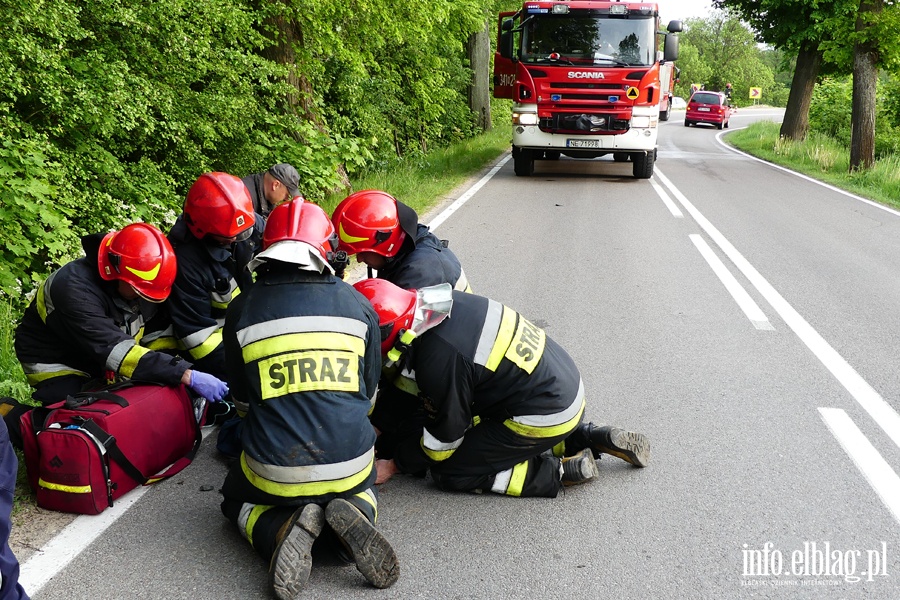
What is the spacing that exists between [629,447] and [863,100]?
1799cm

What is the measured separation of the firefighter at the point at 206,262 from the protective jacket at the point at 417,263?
3.27 ft

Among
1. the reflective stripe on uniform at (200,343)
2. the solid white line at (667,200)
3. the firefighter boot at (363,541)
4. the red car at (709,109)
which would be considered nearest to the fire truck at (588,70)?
the solid white line at (667,200)

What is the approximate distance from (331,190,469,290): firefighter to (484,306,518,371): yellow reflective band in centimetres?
78

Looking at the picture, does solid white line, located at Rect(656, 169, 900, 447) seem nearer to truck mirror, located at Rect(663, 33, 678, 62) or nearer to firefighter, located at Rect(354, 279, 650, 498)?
firefighter, located at Rect(354, 279, 650, 498)

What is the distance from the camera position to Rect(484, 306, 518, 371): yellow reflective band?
3.61 metres

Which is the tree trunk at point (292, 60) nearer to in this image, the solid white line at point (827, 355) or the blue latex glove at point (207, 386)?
the solid white line at point (827, 355)

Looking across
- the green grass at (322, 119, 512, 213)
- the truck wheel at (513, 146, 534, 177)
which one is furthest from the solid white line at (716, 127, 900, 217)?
the green grass at (322, 119, 512, 213)

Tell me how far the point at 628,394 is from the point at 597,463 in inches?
37.4

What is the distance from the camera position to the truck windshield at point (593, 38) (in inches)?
600

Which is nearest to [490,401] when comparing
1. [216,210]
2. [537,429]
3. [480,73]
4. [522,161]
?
[537,429]

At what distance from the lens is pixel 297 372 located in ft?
10.4

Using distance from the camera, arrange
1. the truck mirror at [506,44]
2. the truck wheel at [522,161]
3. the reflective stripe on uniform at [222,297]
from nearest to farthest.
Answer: the reflective stripe on uniform at [222,297] < the truck mirror at [506,44] < the truck wheel at [522,161]

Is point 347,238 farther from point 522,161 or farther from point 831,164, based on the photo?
point 831,164

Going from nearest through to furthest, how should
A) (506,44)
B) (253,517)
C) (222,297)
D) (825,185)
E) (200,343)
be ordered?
(253,517), (200,343), (222,297), (506,44), (825,185)
